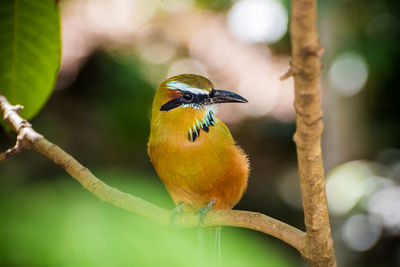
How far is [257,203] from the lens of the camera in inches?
203

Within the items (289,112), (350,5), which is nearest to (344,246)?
(289,112)

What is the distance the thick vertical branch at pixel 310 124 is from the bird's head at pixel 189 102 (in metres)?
0.99

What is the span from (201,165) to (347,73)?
2.88 metres

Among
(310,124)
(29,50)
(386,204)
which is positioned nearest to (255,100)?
(386,204)

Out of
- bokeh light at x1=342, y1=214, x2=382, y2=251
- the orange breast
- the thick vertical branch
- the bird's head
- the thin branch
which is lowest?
the thick vertical branch

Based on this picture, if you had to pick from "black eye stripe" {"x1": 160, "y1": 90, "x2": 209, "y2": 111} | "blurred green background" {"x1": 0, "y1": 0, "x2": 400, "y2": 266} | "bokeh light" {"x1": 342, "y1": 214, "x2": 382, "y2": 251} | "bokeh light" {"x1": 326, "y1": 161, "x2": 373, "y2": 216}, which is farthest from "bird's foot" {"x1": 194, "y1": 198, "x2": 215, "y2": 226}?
"bokeh light" {"x1": 342, "y1": 214, "x2": 382, "y2": 251}

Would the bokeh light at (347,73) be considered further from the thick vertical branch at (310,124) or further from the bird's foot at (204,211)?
the thick vertical branch at (310,124)

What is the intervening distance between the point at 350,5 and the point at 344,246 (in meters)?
2.24

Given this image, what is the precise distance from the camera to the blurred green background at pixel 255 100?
421 centimetres

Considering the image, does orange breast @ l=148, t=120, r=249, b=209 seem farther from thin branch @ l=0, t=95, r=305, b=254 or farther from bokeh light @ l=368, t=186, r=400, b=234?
bokeh light @ l=368, t=186, r=400, b=234

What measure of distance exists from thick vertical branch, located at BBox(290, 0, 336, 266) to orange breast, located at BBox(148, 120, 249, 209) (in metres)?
0.93

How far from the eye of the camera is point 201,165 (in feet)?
6.29

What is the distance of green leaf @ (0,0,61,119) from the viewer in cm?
149

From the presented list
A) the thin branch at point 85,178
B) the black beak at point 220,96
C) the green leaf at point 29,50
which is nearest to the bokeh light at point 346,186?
the black beak at point 220,96
